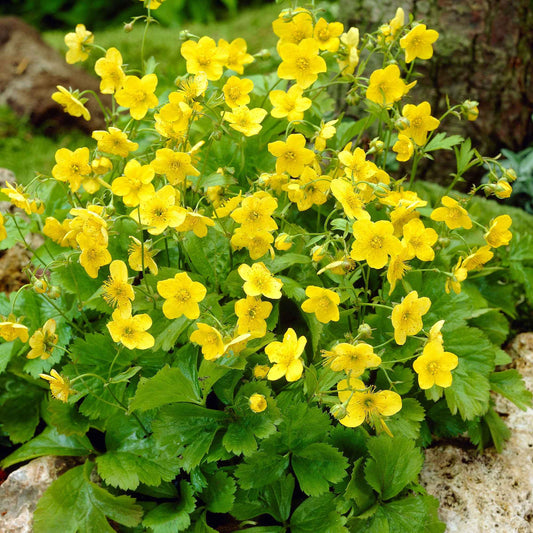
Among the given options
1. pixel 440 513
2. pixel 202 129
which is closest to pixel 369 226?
pixel 202 129

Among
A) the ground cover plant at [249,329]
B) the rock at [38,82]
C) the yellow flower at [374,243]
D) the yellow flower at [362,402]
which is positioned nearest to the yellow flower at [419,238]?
the ground cover plant at [249,329]

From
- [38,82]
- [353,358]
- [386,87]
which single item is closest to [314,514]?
[353,358]

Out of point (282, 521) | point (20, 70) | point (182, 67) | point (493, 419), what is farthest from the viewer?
point (20, 70)

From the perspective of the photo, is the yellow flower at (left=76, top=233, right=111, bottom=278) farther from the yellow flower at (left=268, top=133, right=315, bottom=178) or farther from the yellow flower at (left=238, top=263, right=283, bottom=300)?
the yellow flower at (left=268, top=133, right=315, bottom=178)

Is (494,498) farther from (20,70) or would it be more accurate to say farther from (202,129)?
(20,70)

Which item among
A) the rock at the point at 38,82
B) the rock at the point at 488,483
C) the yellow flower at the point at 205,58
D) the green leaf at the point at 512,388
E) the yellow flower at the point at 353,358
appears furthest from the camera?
the rock at the point at 38,82

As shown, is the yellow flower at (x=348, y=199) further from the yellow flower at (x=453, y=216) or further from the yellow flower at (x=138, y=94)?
the yellow flower at (x=138, y=94)
